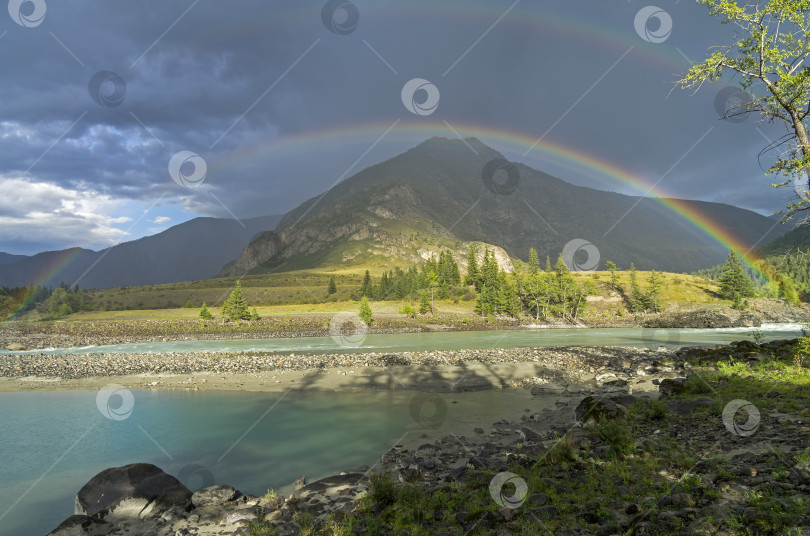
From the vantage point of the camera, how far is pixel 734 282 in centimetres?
13450

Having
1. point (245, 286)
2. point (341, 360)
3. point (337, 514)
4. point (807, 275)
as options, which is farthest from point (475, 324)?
point (807, 275)

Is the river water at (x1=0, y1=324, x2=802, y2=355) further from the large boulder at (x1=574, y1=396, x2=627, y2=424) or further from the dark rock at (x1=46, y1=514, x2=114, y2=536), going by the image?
the dark rock at (x1=46, y1=514, x2=114, y2=536)

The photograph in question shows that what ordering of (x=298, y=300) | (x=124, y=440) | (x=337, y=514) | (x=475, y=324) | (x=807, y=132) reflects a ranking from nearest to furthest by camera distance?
(x=337, y=514), (x=807, y=132), (x=124, y=440), (x=475, y=324), (x=298, y=300)

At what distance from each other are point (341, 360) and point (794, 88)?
118 ft

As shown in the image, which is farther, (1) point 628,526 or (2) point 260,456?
(2) point 260,456

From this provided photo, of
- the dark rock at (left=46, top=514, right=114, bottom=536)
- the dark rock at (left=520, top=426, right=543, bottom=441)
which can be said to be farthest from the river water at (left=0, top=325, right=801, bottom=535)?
the dark rock at (left=520, top=426, right=543, bottom=441)

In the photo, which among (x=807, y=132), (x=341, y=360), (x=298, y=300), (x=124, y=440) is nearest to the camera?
(x=807, y=132)

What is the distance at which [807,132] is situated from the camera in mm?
13984

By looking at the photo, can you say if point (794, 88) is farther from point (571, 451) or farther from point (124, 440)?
point (124, 440)

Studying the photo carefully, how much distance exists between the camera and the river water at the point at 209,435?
14.0m

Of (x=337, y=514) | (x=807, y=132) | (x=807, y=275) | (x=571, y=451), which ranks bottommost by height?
(x=337, y=514)

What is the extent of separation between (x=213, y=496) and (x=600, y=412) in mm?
13813

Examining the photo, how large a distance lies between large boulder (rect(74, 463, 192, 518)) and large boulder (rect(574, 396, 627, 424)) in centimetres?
1403

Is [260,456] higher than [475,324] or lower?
lower
